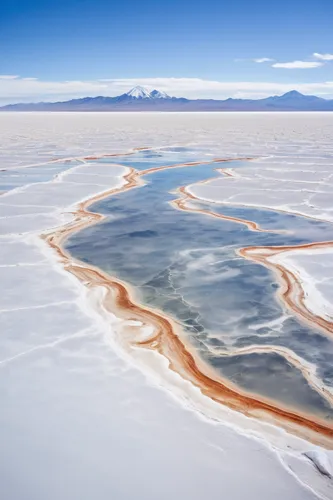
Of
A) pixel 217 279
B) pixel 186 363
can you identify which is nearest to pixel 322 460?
pixel 186 363

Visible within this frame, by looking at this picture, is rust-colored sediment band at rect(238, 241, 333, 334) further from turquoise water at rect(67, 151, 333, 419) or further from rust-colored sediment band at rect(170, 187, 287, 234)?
rust-colored sediment band at rect(170, 187, 287, 234)

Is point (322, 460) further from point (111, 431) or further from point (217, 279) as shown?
point (217, 279)

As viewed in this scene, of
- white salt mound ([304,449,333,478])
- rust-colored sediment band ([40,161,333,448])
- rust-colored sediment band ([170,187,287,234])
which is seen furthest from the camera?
rust-colored sediment band ([170,187,287,234])

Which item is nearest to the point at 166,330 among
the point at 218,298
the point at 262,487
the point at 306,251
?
the point at 218,298

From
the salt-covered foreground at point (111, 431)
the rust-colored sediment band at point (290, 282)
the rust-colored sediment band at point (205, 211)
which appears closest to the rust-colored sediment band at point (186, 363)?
the salt-covered foreground at point (111, 431)

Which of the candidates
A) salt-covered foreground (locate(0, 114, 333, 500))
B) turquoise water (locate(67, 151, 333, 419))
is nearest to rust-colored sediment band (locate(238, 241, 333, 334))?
turquoise water (locate(67, 151, 333, 419))

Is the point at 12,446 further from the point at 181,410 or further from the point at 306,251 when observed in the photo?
the point at 306,251

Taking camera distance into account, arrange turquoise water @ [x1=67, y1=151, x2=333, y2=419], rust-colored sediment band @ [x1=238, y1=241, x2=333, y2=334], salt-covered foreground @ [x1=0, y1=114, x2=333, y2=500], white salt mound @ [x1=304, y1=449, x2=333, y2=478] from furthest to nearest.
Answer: rust-colored sediment band @ [x1=238, y1=241, x2=333, y2=334] → turquoise water @ [x1=67, y1=151, x2=333, y2=419] → white salt mound @ [x1=304, y1=449, x2=333, y2=478] → salt-covered foreground @ [x1=0, y1=114, x2=333, y2=500]
